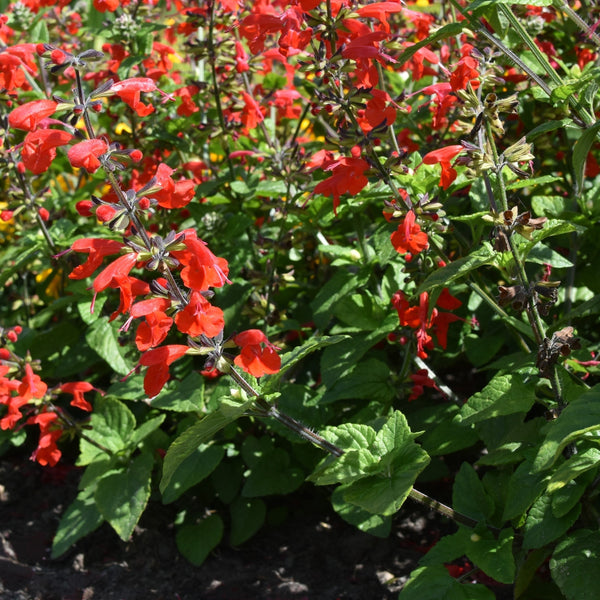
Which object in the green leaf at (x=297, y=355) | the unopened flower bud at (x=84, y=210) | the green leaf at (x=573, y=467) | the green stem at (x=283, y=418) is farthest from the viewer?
the unopened flower bud at (x=84, y=210)

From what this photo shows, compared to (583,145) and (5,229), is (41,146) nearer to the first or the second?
(583,145)

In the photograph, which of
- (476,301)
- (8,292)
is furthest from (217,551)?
(8,292)

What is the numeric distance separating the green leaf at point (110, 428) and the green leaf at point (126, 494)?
98mm

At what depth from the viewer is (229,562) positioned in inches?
111

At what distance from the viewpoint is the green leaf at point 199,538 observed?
272 cm

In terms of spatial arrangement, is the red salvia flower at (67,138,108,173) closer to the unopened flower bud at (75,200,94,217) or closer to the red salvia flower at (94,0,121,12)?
the unopened flower bud at (75,200,94,217)

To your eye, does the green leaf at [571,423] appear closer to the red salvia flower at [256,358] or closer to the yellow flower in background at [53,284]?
the red salvia flower at [256,358]

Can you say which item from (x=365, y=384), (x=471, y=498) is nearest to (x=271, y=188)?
(x=365, y=384)

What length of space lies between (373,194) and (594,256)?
3.19 ft

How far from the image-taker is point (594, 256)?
2752 mm

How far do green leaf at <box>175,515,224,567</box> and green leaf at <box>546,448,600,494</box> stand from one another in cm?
143

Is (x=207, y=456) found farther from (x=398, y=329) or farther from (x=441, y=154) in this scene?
(x=441, y=154)

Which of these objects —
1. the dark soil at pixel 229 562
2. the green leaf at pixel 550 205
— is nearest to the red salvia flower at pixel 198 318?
the dark soil at pixel 229 562

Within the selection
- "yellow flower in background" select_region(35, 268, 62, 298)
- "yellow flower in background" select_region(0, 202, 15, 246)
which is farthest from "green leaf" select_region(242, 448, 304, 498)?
"yellow flower in background" select_region(0, 202, 15, 246)
